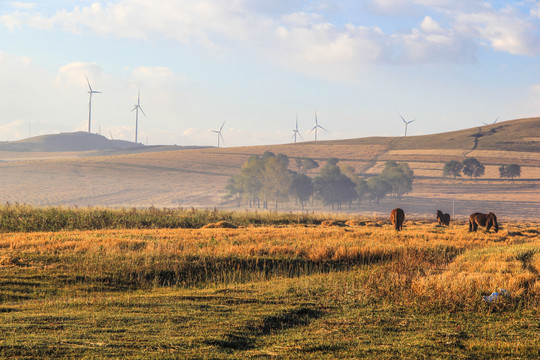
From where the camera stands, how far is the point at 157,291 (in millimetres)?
18047

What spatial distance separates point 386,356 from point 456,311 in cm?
512

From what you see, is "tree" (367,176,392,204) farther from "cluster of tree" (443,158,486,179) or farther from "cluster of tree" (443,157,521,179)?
"cluster of tree" (443,157,521,179)

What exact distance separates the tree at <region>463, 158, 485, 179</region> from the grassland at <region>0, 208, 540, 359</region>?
128m

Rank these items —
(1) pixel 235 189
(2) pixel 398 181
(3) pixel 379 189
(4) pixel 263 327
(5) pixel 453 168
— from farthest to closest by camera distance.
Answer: (5) pixel 453 168 → (2) pixel 398 181 → (1) pixel 235 189 → (3) pixel 379 189 → (4) pixel 263 327

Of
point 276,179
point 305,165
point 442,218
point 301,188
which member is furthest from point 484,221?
point 305,165

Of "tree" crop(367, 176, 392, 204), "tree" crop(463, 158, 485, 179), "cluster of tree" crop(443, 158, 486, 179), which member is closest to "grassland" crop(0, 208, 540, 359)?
"tree" crop(367, 176, 392, 204)

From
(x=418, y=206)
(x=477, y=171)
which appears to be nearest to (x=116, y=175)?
(x=418, y=206)

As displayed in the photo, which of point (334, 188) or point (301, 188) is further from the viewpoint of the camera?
point (301, 188)

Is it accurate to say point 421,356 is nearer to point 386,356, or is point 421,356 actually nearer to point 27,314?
point 386,356

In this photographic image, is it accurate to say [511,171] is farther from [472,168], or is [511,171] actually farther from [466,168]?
[466,168]

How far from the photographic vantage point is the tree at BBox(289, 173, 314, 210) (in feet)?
433

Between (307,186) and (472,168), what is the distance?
46.5 metres

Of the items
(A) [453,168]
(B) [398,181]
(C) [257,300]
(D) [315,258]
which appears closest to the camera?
(C) [257,300]

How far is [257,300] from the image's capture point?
1570 centimetres
